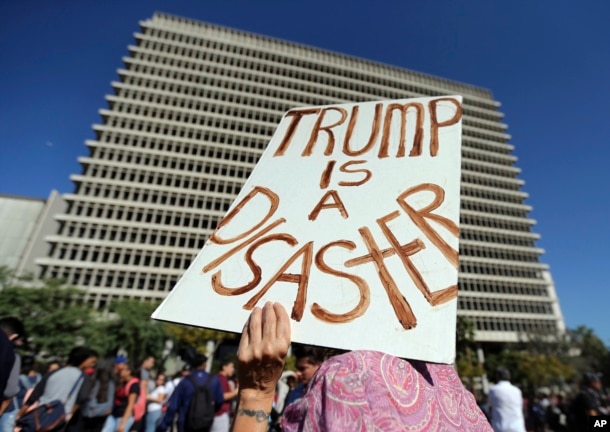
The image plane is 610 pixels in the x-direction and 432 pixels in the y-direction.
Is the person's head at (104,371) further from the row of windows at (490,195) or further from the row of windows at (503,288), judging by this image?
the row of windows at (490,195)

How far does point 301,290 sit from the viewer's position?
3.18 ft

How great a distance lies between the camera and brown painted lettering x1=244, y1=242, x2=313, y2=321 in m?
0.93

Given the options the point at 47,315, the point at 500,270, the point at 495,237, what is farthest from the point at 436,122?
the point at 495,237

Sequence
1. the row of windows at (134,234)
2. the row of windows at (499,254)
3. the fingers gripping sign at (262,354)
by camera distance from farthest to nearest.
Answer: the row of windows at (499,254) < the row of windows at (134,234) < the fingers gripping sign at (262,354)

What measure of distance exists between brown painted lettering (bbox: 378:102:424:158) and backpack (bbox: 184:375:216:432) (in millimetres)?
3054

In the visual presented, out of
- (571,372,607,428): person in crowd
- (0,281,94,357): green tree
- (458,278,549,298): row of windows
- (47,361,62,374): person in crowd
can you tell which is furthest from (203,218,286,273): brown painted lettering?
(458,278,549,298): row of windows

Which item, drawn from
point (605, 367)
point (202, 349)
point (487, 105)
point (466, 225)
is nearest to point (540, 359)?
point (605, 367)

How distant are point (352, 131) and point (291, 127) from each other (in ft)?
1.00

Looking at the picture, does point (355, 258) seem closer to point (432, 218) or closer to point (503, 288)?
point (432, 218)

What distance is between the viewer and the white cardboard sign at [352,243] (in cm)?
87

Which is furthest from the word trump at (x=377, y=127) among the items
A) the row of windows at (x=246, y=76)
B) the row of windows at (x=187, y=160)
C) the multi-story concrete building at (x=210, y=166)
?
the row of windows at (x=246, y=76)

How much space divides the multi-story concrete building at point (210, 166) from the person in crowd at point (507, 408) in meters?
32.1

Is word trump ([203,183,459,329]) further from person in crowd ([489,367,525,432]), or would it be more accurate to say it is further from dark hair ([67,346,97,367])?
person in crowd ([489,367,525,432])

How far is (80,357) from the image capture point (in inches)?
140
